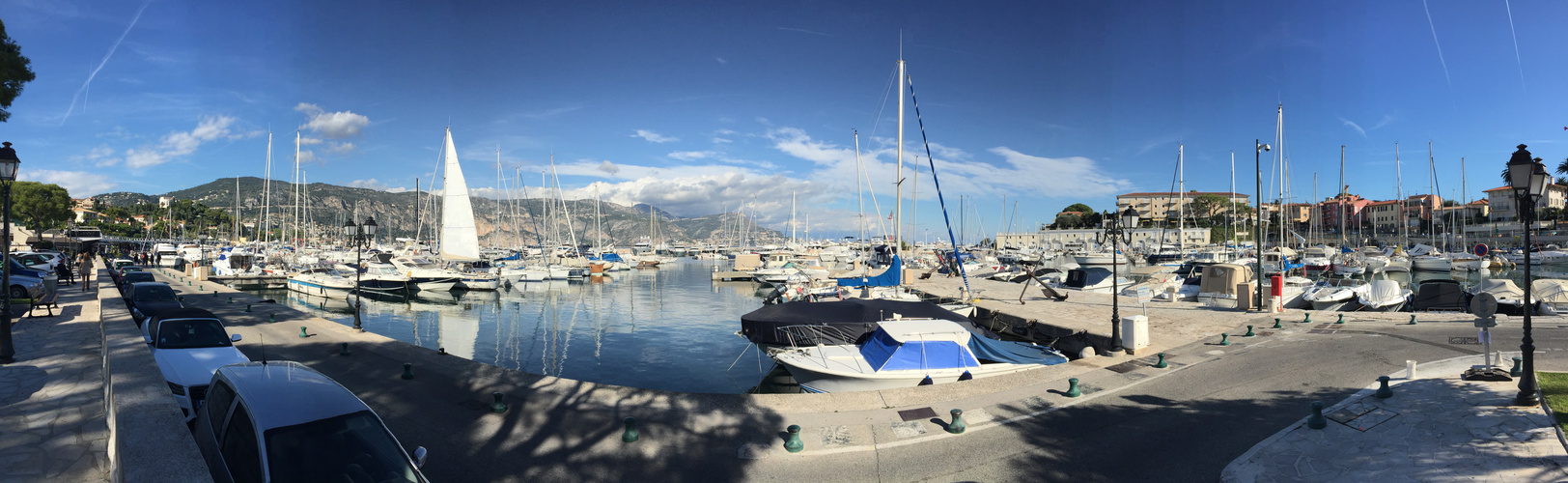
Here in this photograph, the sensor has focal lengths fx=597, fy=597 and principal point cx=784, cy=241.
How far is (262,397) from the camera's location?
17.2 ft

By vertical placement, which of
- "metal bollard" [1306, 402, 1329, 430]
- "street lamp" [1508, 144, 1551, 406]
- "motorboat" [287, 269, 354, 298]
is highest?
"street lamp" [1508, 144, 1551, 406]

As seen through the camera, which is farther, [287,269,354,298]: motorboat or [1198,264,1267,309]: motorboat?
[287,269,354,298]: motorboat

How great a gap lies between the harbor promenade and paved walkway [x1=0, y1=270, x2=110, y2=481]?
4cm

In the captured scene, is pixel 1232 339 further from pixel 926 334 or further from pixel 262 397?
pixel 262 397

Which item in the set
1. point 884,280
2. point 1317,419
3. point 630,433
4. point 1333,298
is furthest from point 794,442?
point 1333,298

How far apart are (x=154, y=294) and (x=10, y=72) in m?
6.80

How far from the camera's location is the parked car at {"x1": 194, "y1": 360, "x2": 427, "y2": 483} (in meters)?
4.68

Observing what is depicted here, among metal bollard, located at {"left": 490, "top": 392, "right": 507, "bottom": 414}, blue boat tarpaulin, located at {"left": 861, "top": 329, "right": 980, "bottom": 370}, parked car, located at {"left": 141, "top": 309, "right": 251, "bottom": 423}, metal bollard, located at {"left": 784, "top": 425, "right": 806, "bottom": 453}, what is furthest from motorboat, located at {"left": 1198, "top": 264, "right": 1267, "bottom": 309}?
parked car, located at {"left": 141, "top": 309, "right": 251, "bottom": 423}

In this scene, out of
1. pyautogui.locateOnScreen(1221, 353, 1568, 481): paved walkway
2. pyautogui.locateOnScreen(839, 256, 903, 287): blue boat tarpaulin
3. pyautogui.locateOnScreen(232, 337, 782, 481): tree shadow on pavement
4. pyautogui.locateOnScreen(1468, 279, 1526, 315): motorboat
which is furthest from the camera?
pyautogui.locateOnScreen(839, 256, 903, 287): blue boat tarpaulin

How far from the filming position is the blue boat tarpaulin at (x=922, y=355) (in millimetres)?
13898

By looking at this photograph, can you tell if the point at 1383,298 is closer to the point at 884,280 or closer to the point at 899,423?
the point at 884,280

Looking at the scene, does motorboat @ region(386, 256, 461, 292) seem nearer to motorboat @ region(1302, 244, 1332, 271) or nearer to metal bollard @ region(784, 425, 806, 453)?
metal bollard @ region(784, 425, 806, 453)

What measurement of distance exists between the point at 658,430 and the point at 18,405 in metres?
8.60

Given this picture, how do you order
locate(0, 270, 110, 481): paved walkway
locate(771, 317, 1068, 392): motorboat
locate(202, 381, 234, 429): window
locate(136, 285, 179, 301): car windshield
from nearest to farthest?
1. locate(202, 381, 234, 429): window
2. locate(0, 270, 110, 481): paved walkway
3. locate(771, 317, 1068, 392): motorboat
4. locate(136, 285, 179, 301): car windshield
